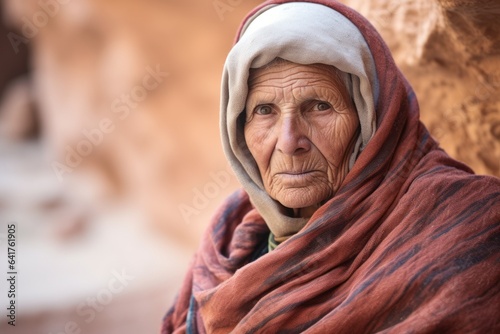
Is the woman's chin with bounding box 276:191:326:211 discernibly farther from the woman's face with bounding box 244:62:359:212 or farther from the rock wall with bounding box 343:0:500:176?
the rock wall with bounding box 343:0:500:176

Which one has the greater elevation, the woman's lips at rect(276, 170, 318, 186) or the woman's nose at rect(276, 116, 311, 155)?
the woman's nose at rect(276, 116, 311, 155)

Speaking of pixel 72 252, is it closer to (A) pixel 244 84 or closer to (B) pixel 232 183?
(B) pixel 232 183

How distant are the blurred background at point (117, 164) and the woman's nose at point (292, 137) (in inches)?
49.0

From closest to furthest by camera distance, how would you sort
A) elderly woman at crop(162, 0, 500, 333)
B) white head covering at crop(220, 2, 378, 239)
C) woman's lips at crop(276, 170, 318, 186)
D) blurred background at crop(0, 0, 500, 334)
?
1. elderly woman at crop(162, 0, 500, 333)
2. white head covering at crop(220, 2, 378, 239)
3. woman's lips at crop(276, 170, 318, 186)
4. blurred background at crop(0, 0, 500, 334)

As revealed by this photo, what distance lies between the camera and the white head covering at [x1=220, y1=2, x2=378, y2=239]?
2.05 m

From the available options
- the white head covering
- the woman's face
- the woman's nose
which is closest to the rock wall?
the white head covering

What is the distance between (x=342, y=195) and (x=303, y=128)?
0.83 feet

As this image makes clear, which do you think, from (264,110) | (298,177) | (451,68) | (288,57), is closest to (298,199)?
(298,177)

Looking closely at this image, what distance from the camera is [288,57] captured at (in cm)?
208

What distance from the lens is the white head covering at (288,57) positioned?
2049mm

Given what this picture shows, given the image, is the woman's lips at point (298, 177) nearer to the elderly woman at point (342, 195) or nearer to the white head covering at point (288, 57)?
the elderly woman at point (342, 195)

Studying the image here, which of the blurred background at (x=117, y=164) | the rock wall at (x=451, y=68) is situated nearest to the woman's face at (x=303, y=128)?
the rock wall at (x=451, y=68)

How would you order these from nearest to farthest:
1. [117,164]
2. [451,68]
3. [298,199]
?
1. [298,199]
2. [451,68]
3. [117,164]

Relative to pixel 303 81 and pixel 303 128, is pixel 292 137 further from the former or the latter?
pixel 303 81
